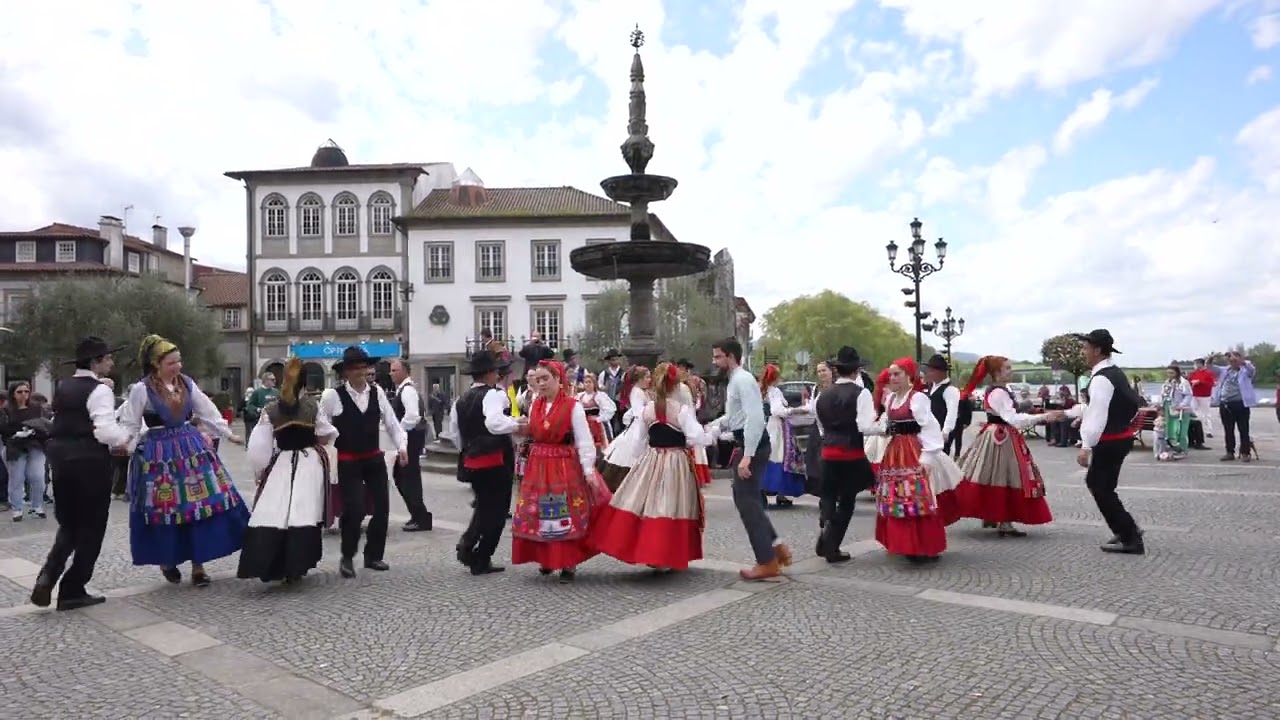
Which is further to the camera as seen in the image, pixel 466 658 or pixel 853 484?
pixel 853 484

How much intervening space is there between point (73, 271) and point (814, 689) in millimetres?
57296

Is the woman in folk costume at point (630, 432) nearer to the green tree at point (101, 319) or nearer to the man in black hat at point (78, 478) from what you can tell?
the man in black hat at point (78, 478)

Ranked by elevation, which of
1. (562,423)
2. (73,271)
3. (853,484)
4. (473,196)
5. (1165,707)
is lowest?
(1165,707)

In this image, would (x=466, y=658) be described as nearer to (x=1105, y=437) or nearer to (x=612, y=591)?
(x=612, y=591)

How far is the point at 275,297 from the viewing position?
50.2 meters

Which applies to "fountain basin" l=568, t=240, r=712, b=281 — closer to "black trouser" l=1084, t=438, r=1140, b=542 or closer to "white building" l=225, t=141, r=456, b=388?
"black trouser" l=1084, t=438, r=1140, b=542

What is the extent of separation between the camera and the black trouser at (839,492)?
7.75 m

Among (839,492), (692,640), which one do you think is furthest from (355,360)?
(839,492)

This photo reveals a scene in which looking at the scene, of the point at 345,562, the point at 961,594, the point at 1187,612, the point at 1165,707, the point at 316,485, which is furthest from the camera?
the point at 345,562

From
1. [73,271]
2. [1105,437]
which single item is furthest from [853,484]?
[73,271]

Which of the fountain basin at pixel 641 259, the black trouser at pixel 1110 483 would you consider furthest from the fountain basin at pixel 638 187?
the black trouser at pixel 1110 483

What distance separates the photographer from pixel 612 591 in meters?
6.88

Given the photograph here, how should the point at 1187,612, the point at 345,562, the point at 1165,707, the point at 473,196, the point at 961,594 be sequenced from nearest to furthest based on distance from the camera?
the point at 1165,707 → the point at 1187,612 → the point at 961,594 → the point at 345,562 → the point at 473,196

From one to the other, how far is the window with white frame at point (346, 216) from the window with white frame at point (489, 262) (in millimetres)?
6756
